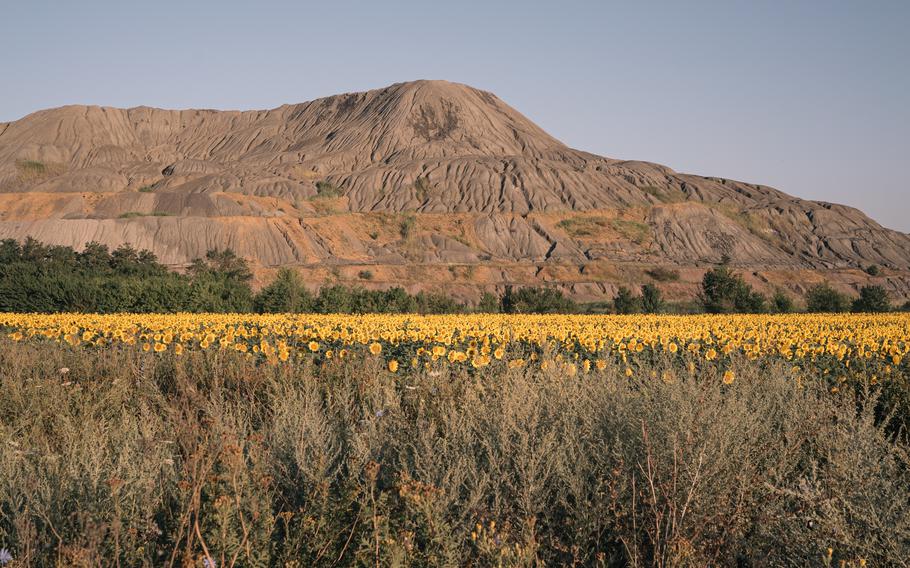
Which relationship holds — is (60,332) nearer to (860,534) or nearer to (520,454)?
(520,454)

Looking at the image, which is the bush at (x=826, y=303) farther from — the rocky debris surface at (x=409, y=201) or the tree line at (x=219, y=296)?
the rocky debris surface at (x=409, y=201)

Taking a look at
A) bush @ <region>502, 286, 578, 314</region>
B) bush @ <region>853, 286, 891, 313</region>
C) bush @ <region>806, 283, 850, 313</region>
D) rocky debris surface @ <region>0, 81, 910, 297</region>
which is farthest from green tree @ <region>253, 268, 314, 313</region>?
rocky debris surface @ <region>0, 81, 910, 297</region>

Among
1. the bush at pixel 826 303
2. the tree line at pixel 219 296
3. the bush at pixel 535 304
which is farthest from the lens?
the bush at pixel 826 303

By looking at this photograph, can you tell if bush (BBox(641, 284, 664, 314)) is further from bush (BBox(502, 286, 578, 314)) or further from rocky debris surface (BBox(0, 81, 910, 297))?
rocky debris surface (BBox(0, 81, 910, 297))

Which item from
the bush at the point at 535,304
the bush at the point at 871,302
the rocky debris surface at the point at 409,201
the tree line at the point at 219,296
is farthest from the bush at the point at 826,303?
the rocky debris surface at the point at 409,201

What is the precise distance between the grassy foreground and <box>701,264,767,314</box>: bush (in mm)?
32762

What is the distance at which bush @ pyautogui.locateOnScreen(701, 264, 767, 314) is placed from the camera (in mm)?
37469

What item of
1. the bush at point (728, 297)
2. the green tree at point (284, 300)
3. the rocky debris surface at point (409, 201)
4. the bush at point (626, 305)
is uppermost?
the rocky debris surface at point (409, 201)

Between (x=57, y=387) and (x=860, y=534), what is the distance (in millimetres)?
8016

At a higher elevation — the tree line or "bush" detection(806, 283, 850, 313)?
"bush" detection(806, 283, 850, 313)

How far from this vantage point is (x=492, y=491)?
4.82 meters

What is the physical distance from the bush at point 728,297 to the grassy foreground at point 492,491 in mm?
32762

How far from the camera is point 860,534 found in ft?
14.1

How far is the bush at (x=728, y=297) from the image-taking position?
3747 centimetres
